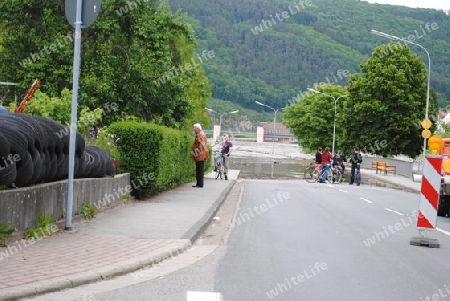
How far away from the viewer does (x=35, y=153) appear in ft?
30.2

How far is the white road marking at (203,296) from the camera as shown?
5.96 m

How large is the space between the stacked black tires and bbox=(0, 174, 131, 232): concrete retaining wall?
0.65 ft

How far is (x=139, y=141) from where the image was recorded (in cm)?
1456

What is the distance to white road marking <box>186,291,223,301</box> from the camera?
5.96 m

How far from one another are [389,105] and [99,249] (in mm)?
60368

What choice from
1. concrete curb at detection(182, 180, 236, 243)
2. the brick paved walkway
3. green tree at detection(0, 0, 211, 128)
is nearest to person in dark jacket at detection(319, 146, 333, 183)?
green tree at detection(0, 0, 211, 128)

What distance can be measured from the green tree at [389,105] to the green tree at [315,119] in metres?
27.2

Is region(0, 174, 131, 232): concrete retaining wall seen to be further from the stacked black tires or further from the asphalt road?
the asphalt road

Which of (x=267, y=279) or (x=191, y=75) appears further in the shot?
(x=191, y=75)

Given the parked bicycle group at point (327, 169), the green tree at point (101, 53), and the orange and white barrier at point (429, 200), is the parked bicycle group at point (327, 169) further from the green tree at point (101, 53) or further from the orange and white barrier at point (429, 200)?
the orange and white barrier at point (429, 200)

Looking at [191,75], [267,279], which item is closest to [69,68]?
[191,75]

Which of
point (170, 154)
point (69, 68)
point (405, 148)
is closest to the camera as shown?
point (170, 154)

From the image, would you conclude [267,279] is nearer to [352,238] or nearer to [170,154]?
[352,238]

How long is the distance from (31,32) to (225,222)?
19.5m
